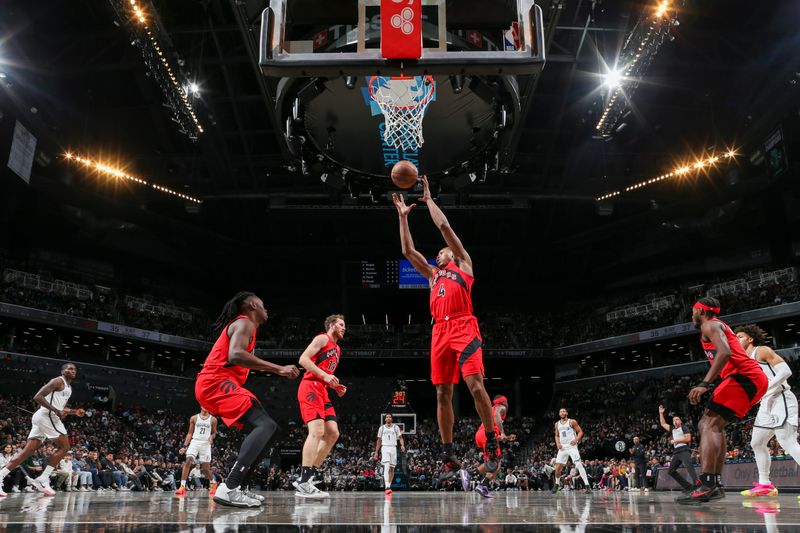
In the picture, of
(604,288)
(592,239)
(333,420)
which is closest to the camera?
(333,420)

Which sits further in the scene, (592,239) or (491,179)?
(592,239)

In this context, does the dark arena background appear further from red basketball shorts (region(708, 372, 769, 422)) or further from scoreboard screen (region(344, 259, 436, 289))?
scoreboard screen (region(344, 259, 436, 289))

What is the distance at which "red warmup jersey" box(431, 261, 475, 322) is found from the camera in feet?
19.5

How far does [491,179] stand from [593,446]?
12.0 metres

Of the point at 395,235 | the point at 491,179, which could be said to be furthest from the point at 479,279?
the point at 491,179

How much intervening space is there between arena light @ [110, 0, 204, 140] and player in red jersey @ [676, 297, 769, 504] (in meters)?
13.1

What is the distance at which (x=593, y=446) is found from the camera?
2481cm

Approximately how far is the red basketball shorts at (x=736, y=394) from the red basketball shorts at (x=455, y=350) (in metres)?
2.07

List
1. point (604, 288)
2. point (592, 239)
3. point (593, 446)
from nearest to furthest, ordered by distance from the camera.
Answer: point (593, 446) < point (592, 239) < point (604, 288)

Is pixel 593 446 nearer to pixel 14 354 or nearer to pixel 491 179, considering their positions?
pixel 491 179

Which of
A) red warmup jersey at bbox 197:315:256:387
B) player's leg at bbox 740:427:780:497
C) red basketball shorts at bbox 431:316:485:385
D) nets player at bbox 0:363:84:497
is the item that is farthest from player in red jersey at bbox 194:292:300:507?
player's leg at bbox 740:427:780:497

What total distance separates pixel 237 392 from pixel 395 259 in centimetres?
2541

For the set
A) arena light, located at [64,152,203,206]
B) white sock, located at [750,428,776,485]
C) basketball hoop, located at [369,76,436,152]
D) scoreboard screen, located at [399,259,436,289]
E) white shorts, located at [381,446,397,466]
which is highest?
arena light, located at [64,152,203,206]

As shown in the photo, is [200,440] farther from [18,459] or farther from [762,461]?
[762,461]
